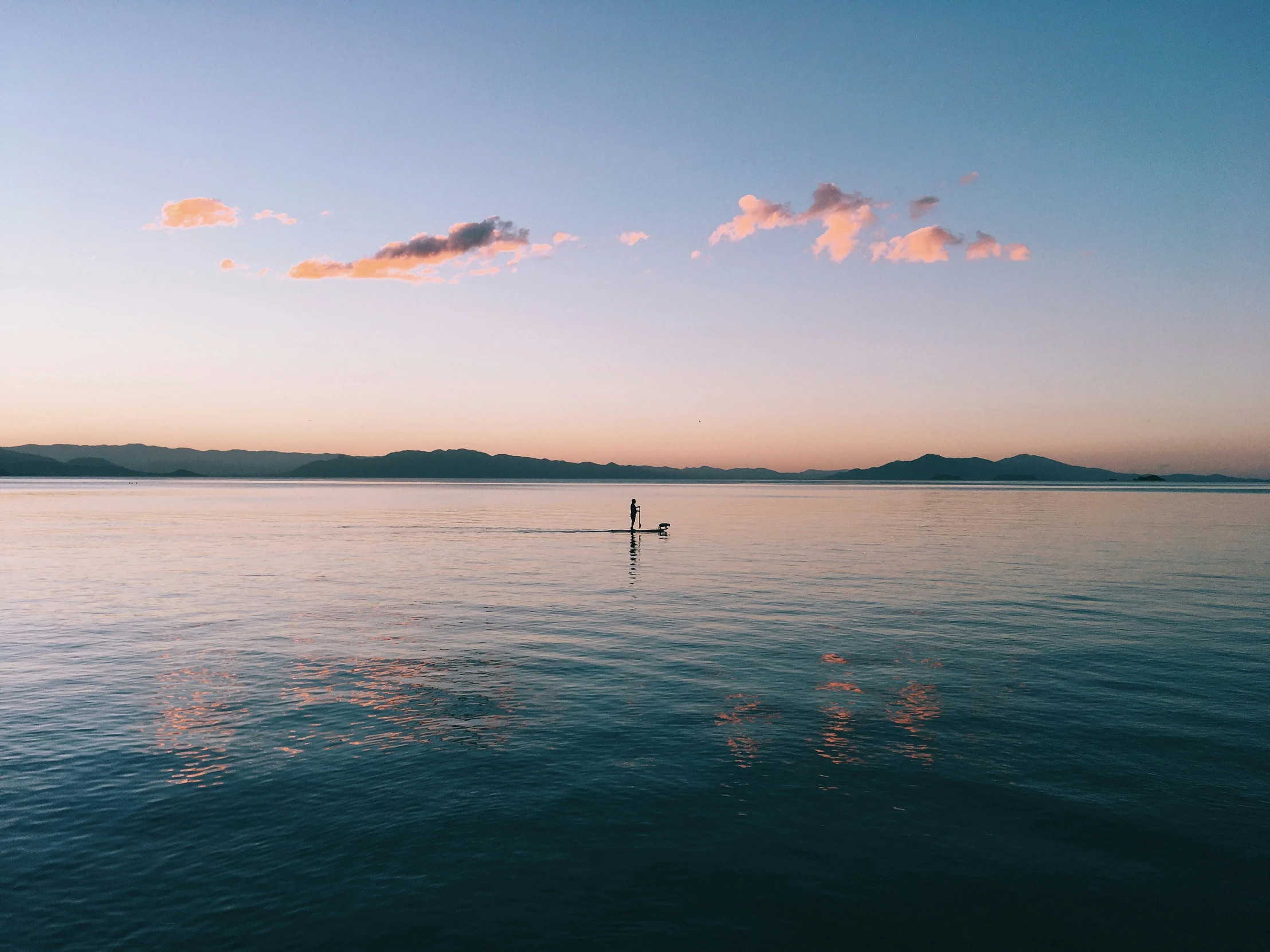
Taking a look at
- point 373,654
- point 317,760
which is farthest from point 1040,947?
point 373,654

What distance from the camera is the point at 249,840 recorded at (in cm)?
1265

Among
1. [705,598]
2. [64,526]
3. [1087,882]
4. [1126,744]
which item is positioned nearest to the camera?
[1087,882]

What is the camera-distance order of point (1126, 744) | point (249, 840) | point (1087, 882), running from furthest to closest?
point (1126, 744) → point (249, 840) → point (1087, 882)

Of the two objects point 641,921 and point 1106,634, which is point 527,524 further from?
point 641,921

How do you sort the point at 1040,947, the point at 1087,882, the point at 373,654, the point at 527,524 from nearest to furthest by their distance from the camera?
the point at 1040,947
the point at 1087,882
the point at 373,654
the point at 527,524

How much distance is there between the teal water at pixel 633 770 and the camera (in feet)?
35.6

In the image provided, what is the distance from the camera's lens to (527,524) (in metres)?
91.4

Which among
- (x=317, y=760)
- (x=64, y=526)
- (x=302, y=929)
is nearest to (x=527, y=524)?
(x=64, y=526)

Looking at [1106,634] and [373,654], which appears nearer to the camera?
[373,654]

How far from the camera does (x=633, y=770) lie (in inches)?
618

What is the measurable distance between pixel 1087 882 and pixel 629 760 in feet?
27.7

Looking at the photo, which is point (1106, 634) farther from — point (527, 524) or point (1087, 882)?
point (527, 524)

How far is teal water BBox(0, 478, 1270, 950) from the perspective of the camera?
10.9m

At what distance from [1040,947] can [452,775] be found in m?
10.6
